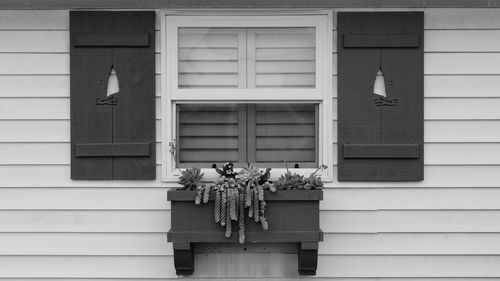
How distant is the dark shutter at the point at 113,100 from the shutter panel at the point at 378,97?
108 centimetres

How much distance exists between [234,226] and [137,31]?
1.20 metres

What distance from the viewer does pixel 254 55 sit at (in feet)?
10.7

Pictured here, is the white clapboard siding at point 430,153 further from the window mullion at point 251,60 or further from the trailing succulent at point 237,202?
the window mullion at point 251,60

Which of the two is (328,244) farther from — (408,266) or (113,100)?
(113,100)

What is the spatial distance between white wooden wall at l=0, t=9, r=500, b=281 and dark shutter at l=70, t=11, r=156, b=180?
0.25ft

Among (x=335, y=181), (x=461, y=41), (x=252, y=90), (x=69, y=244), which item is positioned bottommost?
(x=69, y=244)

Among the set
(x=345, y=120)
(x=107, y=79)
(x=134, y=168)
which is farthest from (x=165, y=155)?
(x=345, y=120)

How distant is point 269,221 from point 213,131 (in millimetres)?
619

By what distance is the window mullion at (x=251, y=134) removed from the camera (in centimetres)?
327

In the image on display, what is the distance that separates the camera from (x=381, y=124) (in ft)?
10.5

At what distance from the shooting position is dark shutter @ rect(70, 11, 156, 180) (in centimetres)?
320

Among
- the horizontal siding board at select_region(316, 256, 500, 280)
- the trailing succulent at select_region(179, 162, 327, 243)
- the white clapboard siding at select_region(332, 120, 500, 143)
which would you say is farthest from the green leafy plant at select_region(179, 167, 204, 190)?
→ the white clapboard siding at select_region(332, 120, 500, 143)

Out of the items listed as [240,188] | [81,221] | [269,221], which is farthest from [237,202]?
[81,221]

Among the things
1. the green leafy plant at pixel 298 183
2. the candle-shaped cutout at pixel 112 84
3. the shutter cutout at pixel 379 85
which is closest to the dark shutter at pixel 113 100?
the candle-shaped cutout at pixel 112 84
